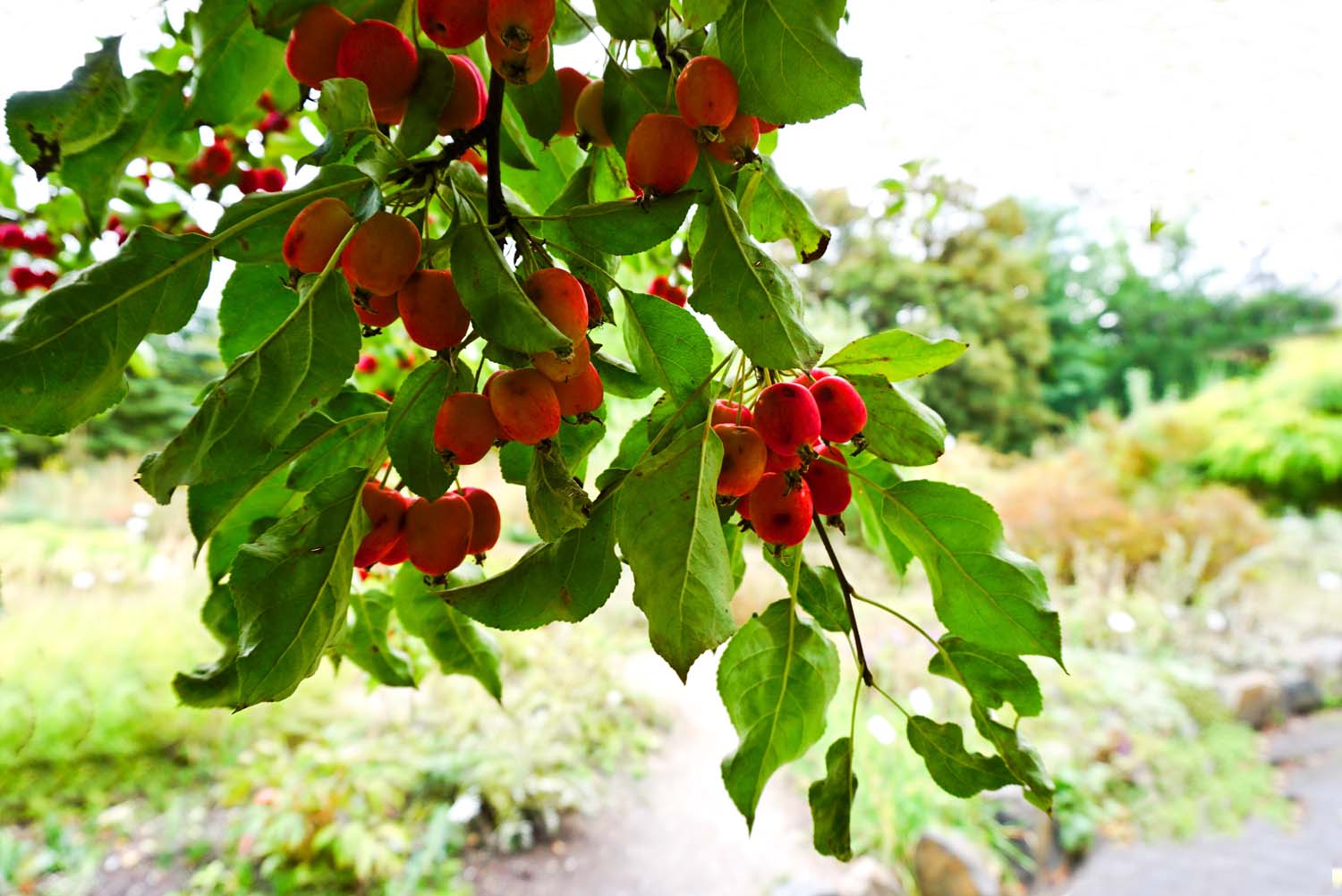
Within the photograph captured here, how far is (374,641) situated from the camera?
18.8 inches

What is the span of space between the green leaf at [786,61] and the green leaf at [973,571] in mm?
171

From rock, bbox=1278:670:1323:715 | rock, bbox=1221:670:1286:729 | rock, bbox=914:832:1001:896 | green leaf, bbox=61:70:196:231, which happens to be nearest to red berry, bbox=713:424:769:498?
green leaf, bbox=61:70:196:231

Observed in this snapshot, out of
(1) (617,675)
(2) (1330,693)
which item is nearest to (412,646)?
(1) (617,675)

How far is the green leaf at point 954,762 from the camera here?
0.38 meters

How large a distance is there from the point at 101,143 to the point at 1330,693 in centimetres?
417

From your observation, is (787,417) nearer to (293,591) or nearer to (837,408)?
(837,408)

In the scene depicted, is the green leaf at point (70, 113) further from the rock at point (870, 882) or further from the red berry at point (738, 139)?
the rock at point (870, 882)

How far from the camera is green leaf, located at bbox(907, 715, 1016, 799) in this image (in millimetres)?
379

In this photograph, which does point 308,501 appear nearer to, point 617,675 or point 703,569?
point 703,569

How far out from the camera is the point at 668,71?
1.01 ft

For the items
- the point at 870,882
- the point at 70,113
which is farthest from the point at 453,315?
the point at 870,882

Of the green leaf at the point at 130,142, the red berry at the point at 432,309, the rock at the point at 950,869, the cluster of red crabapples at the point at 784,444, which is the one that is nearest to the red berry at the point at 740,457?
the cluster of red crabapples at the point at 784,444

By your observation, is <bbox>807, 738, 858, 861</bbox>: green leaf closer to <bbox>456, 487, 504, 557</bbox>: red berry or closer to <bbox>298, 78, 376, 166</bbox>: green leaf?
<bbox>456, 487, 504, 557</bbox>: red berry

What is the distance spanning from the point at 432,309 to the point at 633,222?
3.0 inches
